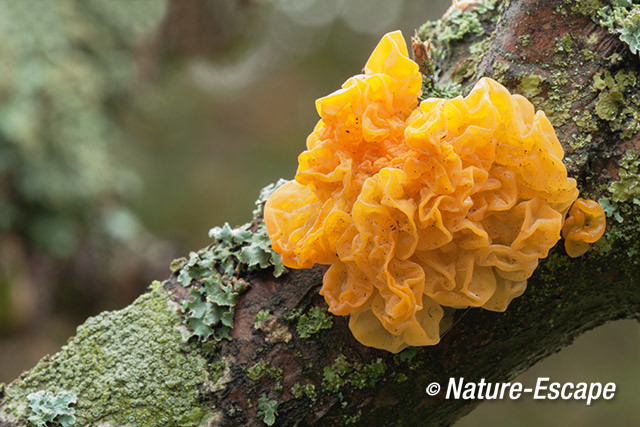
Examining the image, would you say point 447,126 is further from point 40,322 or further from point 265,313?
point 40,322

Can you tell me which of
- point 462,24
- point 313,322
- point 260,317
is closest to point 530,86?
point 462,24

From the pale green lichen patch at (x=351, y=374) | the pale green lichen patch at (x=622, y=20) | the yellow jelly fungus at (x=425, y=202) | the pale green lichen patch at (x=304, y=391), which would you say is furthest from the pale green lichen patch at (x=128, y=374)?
the pale green lichen patch at (x=622, y=20)

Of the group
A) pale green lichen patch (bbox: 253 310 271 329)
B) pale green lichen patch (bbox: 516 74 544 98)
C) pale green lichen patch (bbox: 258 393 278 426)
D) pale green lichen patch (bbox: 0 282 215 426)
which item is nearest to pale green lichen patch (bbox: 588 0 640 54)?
pale green lichen patch (bbox: 516 74 544 98)

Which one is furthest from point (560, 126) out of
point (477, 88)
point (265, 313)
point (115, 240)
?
point (115, 240)

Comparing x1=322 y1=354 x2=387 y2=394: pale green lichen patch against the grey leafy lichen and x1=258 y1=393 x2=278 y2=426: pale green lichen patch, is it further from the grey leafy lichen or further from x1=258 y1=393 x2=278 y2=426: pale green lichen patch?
the grey leafy lichen

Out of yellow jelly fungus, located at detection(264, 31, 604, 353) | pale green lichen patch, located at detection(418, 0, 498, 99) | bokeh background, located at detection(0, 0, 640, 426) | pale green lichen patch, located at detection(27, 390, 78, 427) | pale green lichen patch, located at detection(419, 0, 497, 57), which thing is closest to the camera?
yellow jelly fungus, located at detection(264, 31, 604, 353)

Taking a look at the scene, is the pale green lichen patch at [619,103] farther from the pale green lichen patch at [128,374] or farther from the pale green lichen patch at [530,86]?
the pale green lichen patch at [128,374]
